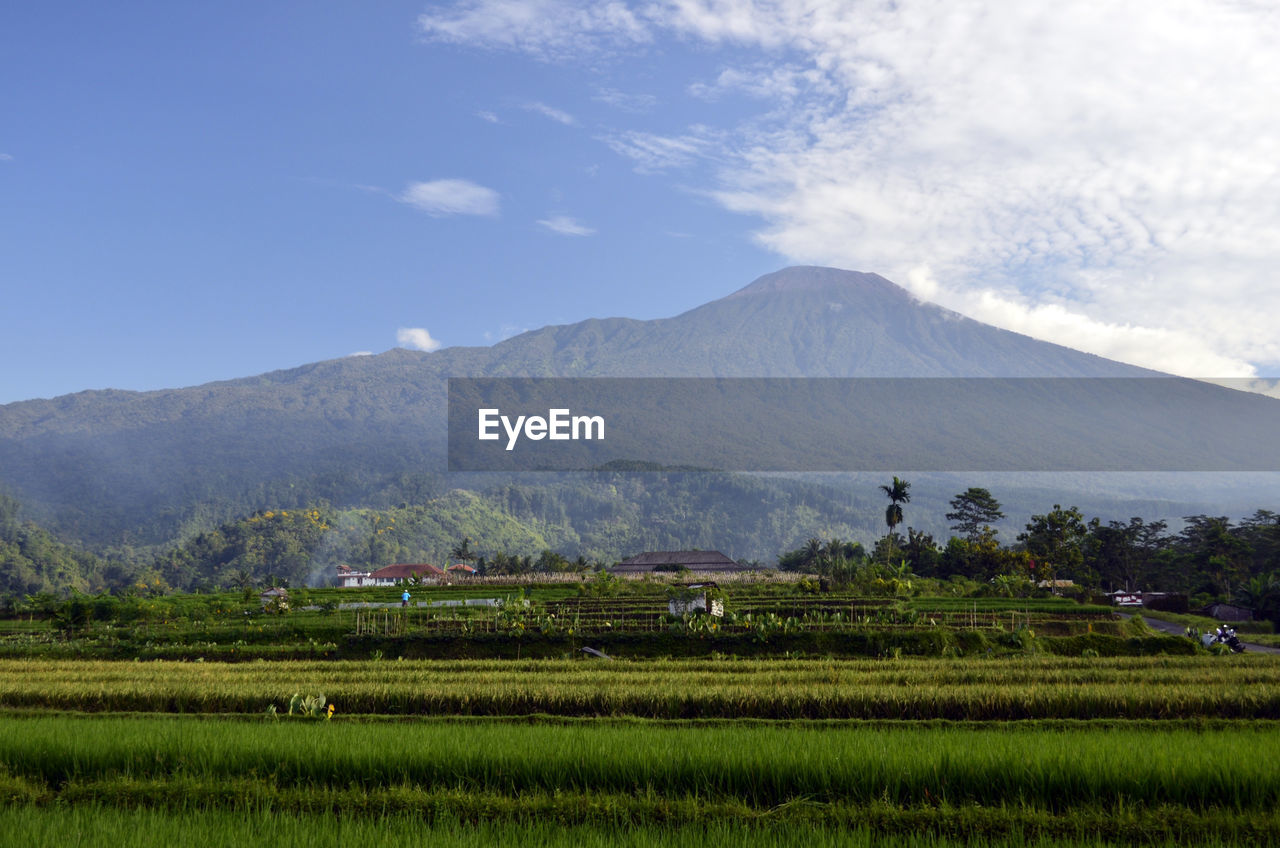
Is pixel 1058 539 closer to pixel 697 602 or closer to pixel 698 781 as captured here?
pixel 697 602

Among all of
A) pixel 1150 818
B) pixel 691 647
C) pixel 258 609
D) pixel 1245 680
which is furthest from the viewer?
pixel 258 609

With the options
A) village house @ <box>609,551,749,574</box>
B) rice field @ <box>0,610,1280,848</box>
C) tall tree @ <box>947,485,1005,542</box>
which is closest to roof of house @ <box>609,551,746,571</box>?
village house @ <box>609,551,749,574</box>

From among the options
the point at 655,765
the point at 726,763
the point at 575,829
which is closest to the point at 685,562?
the point at 655,765

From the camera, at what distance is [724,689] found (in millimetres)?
15734

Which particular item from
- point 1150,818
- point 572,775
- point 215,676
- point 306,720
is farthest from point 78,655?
point 1150,818

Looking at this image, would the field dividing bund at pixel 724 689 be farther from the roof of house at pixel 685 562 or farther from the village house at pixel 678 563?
the roof of house at pixel 685 562

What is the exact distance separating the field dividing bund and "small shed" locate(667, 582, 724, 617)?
914 cm

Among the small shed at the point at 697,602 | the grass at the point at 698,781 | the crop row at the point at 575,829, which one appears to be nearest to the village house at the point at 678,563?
the small shed at the point at 697,602

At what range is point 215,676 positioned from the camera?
1938cm

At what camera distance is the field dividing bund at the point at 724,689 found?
1473 cm

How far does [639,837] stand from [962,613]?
1184 inches

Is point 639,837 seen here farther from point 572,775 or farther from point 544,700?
point 544,700

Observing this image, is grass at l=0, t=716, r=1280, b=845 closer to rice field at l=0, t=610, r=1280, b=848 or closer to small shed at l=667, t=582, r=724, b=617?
rice field at l=0, t=610, r=1280, b=848

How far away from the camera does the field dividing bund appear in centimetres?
1473
